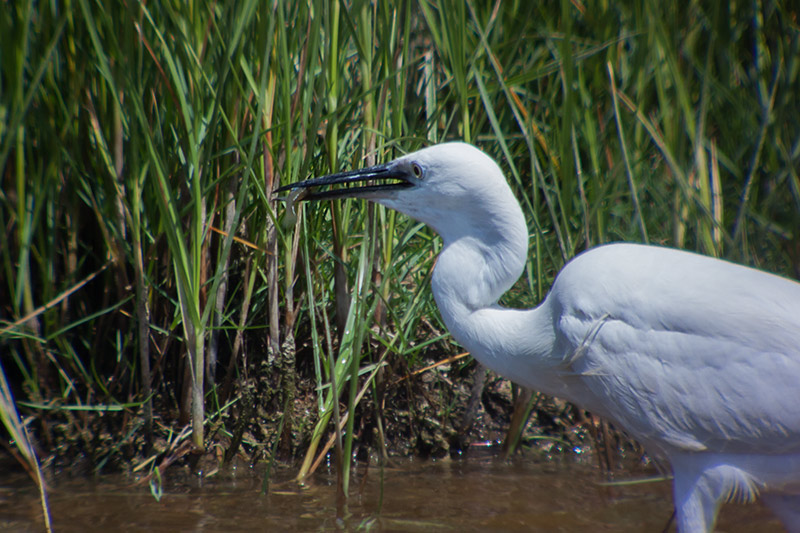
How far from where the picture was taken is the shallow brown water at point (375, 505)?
2.35 meters

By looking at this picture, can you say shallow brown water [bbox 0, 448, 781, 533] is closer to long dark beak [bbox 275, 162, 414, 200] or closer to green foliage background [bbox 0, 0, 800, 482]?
green foliage background [bbox 0, 0, 800, 482]

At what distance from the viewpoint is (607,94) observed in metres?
3.05

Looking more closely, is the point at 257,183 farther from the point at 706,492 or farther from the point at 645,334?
the point at 706,492

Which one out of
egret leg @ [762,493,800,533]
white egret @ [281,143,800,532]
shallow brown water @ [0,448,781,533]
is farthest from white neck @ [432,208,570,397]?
egret leg @ [762,493,800,533]

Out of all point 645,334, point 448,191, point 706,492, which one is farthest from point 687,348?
point 448,191

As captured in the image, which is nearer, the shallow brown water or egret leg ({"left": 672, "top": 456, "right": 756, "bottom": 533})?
egret leg ({"left": 672, "top": 456, "right": 756, "bottom": 533})

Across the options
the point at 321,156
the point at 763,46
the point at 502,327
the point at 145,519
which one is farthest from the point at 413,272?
the point at 763,46

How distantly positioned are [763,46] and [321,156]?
211 cm

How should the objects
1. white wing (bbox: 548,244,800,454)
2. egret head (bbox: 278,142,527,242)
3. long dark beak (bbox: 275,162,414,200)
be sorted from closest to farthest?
white wing (bbox: 548,244,800,454)
egret head (bbox: 278,142,527,242)
long dark beak (bbox: 275,162,414,200)

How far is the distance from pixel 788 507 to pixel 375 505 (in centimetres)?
130

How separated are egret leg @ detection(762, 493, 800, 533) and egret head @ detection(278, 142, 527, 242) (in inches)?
43.4

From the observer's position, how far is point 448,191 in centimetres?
217

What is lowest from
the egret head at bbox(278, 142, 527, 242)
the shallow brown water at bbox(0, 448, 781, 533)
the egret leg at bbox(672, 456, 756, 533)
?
the shallow brown water at bbox(0, 448, 781, 533)

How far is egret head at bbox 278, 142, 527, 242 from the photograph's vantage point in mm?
2139
